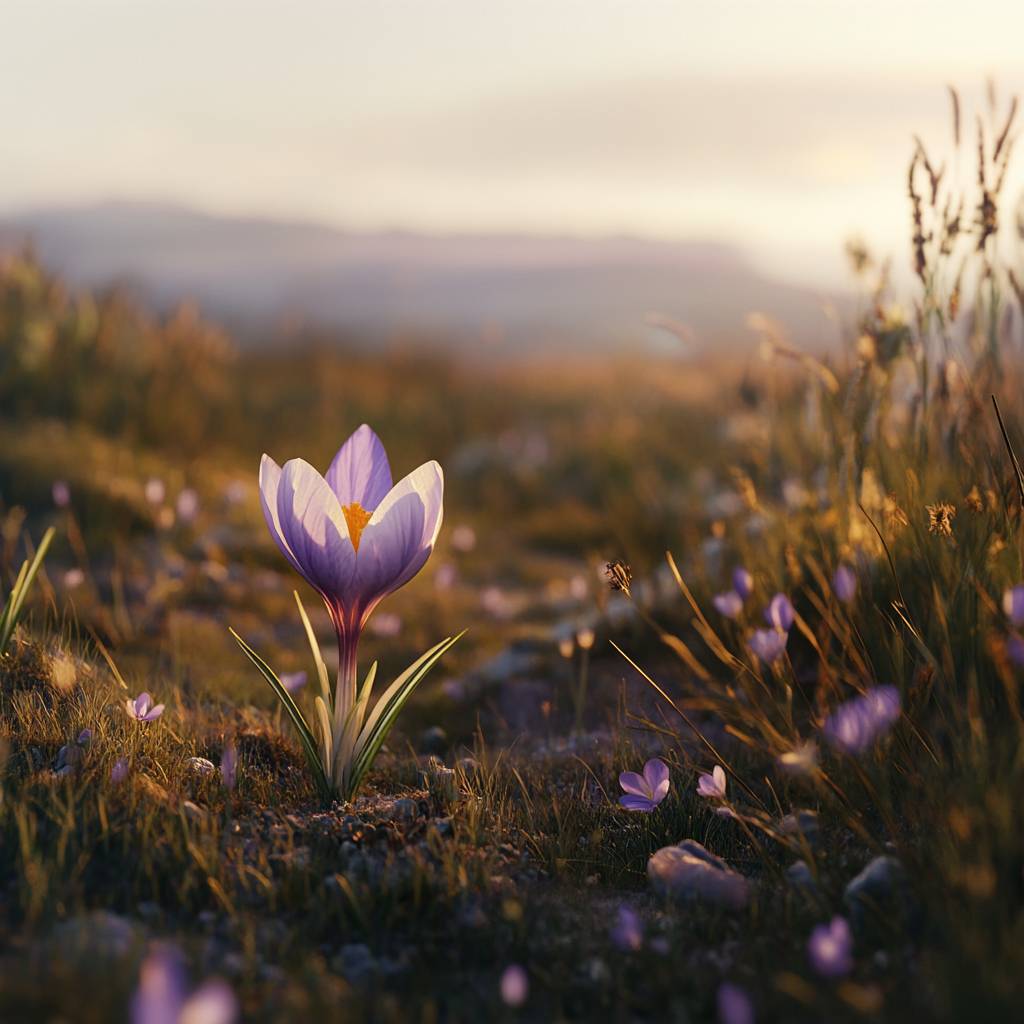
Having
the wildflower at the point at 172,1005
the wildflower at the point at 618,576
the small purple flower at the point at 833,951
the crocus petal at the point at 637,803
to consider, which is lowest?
the crocus petal at the point at 637,803

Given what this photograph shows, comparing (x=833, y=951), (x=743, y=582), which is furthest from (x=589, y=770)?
(x=833, y=951)

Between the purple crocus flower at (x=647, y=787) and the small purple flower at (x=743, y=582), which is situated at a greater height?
the small purple flower at (x=743, y=582)

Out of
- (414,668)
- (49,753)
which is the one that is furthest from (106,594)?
(414,668)

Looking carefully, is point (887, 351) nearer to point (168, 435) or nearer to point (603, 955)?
point (603, 955)

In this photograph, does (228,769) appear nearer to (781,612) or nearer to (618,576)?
(618,576)

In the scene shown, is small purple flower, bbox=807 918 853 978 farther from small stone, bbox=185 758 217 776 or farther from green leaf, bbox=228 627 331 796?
small stone, bbox=185 758 217 776

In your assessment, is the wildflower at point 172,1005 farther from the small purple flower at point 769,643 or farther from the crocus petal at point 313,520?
the small purple flower at point 769,643

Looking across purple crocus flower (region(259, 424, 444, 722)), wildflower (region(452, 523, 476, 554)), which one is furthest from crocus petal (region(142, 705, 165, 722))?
wildflower (region(452, 523, 476, 554))

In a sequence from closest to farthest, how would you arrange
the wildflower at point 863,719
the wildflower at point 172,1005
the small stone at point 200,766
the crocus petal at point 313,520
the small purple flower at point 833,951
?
1. the wildflower at point 172,1005
2. the small purple flower at point 833,951
3. the wildflower at point 863,719
4. the crocus petal at point 313,520
5. the small stone at point 200,766

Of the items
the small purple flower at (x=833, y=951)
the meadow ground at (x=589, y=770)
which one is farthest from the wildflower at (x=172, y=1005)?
the small purple flower at (x=833, y=951)
